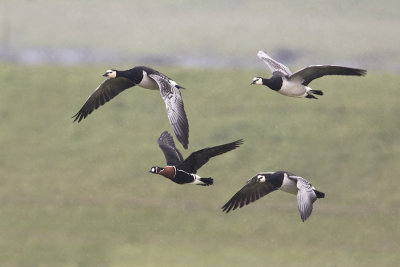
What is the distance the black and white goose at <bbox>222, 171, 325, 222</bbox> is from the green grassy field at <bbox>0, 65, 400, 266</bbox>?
56.7 m

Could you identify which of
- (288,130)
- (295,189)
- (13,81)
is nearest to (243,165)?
(288,130)

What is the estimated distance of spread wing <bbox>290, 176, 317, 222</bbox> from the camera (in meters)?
40.1

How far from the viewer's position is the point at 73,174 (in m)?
129

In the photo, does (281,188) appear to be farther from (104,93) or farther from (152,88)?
(104,93)

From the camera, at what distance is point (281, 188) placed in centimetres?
4456

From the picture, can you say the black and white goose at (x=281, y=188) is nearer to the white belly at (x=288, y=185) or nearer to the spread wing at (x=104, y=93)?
the white belly at (x=288, y=185)

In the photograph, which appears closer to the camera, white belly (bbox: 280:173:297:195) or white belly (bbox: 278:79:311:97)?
white belly (bbox: 278:79:311:97)

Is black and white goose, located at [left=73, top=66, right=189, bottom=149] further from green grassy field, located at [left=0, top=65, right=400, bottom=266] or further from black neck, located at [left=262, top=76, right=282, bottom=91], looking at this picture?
green grassy field, located at [left=0, top=65, right=400, bottom=266]

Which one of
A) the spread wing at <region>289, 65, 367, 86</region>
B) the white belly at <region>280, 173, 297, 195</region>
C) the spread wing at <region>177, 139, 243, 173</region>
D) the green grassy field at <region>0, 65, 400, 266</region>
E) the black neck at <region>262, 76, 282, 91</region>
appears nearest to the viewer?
the spread wing at <region>289, 65, 367, 86</region>

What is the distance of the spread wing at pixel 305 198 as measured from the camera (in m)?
40.1

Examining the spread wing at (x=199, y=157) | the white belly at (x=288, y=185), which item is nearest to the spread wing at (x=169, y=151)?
the spread wing at (x=199, y=157)

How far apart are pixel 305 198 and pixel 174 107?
18.2 feet

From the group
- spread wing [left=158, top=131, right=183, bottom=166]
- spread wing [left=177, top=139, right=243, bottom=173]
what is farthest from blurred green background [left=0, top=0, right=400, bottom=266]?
spread wing [left=177, top=139, right=243, bottom=173]

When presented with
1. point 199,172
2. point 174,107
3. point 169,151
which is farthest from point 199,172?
point 174,107
